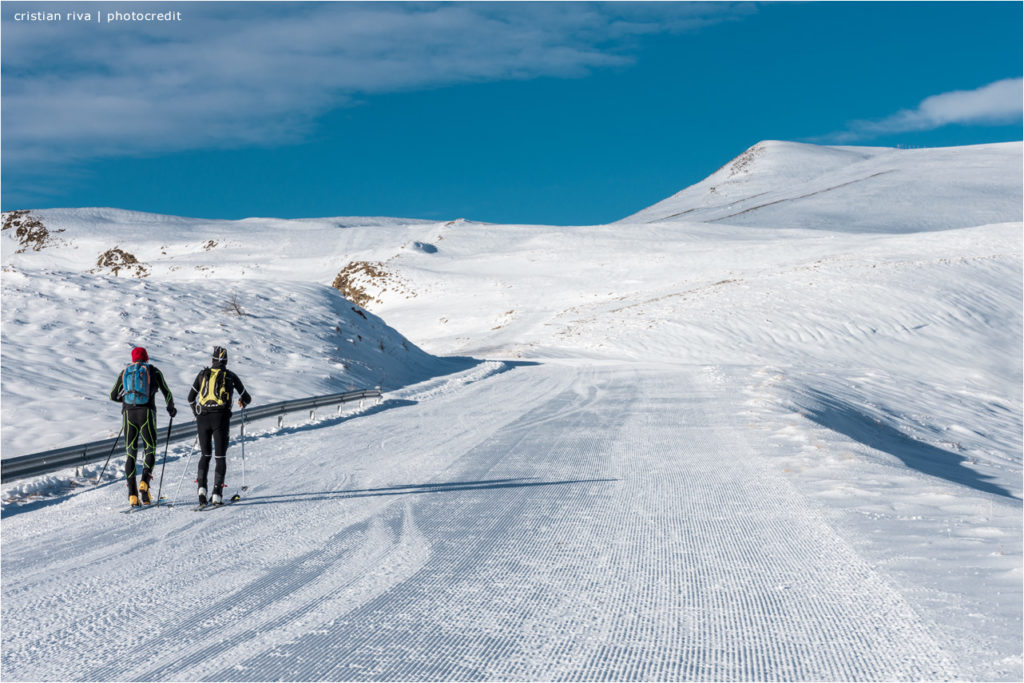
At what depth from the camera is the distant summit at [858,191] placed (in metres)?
90.2

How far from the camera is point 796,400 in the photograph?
18891 mm

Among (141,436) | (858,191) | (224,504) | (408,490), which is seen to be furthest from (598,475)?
(858,191)

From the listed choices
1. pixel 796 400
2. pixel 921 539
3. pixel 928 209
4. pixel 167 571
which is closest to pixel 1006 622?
pixel 921 539

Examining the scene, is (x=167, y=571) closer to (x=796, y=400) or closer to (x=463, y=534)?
(x=463, y=534)

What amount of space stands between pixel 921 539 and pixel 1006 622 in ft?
6.33

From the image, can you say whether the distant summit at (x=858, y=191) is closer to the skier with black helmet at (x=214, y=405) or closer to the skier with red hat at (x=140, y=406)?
the skier with black helmet at (x=214, y=405)

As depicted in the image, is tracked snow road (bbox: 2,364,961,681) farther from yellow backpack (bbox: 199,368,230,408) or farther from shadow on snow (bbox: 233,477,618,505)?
yellow backpack (bbox: 199,368,230,408)

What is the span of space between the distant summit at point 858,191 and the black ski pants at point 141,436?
85.2 meters

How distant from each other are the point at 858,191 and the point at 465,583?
114677 mm

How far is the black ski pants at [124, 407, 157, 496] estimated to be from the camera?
874 cm

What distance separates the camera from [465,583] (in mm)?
5898

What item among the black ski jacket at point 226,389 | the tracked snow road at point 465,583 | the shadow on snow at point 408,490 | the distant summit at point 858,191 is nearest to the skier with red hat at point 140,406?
the black ski jacket at point 226,389

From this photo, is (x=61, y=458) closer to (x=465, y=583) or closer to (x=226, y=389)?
(x=226, y=389)

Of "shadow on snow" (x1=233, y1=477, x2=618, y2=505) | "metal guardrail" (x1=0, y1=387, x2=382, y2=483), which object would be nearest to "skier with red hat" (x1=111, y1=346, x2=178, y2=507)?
"shadow on snow" (x1=233, y1=477, x2=618, y2=505)
